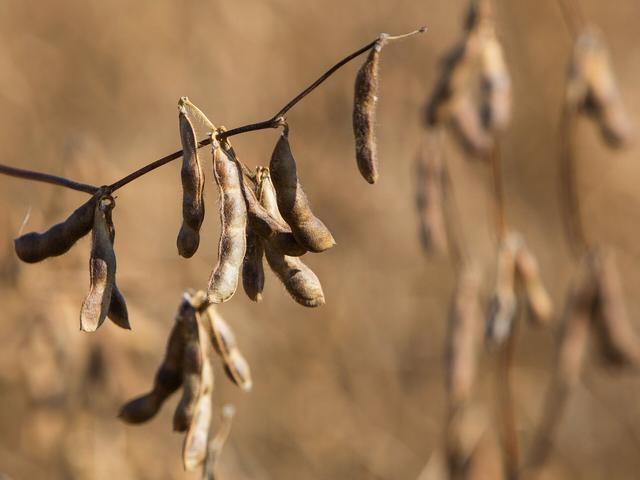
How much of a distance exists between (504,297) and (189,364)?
120 centimetres

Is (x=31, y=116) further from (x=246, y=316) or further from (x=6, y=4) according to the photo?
(x=246, y=316)

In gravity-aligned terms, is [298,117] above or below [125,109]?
below

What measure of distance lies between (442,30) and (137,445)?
10.8ft

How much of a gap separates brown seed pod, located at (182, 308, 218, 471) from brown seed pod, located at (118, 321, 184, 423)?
0.18 ft

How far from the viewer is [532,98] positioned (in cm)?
564

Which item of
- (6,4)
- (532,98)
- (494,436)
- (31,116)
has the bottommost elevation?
(494,436)

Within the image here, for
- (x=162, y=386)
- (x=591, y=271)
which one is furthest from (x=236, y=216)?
(x=591, y=271)

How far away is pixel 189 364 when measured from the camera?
1655mm

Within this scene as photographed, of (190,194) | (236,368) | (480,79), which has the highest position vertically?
(480,79)

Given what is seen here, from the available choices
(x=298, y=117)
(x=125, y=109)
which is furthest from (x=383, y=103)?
(x=125, y=109)

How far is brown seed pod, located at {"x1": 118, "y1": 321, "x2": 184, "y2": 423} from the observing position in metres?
1.69

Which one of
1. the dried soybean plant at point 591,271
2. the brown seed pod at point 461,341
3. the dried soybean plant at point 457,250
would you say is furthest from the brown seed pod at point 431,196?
the dried soybean plant at point 591,271

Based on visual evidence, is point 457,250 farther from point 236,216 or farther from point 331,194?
point 331,194

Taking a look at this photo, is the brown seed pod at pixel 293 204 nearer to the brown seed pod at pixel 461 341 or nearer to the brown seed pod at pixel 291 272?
the brown seed pod at pixel 291 272
